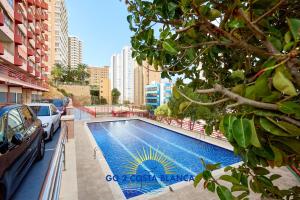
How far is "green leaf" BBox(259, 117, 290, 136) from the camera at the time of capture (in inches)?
41.6

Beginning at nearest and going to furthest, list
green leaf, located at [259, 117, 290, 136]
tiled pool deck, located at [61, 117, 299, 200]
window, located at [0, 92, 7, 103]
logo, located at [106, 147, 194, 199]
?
1. green leaf, located at [259, 117, 290, 136]
2. tiled pool deck, located at [61, 117, 299, 200]
3. logo, located at [106, 147, 194, 199]
4. window, located at [0, 92, 7, 103]

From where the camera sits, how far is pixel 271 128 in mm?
1078

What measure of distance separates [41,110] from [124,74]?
108 meters

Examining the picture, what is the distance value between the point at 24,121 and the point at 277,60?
5.29 m

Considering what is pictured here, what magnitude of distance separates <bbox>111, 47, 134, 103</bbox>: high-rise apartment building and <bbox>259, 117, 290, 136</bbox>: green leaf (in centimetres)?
11015

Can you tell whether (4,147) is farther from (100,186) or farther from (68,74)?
(68,74)

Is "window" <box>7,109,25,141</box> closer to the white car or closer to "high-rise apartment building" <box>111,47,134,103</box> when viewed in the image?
the white car

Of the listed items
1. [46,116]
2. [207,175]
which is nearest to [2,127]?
[207,175]

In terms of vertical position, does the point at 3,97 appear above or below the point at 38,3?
below

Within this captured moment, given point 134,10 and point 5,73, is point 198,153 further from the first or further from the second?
point 5,73

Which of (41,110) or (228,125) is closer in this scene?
(228,125)

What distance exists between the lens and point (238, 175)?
1.76 m

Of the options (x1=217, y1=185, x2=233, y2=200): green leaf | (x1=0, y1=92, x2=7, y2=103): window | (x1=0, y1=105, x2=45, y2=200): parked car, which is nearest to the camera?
Answer: (x1=217, y1=185, x2=233, y2=200): green leaf

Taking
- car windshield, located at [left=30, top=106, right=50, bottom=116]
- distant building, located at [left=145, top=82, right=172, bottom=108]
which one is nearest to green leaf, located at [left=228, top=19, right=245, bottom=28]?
car windshield, located at [left=30, top=106, right=50, bottom=116]
